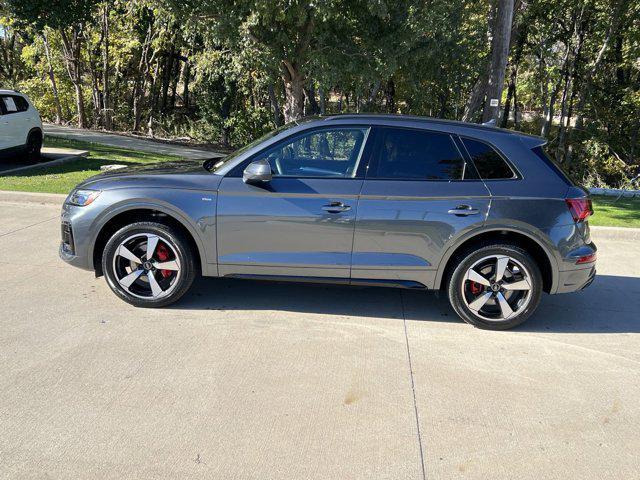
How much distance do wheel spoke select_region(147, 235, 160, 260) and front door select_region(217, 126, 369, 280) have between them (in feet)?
1.84

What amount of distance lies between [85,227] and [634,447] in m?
4.33

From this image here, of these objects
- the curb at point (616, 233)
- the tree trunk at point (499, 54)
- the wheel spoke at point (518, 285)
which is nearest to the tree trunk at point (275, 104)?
the tree trunk at point (499, 54)

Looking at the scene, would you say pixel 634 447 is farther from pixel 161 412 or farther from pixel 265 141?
pixel 265 141

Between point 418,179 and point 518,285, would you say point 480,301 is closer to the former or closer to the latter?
point 518,285

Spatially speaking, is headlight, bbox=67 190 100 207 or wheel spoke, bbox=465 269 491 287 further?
headlight, bbox=67 190 100 207

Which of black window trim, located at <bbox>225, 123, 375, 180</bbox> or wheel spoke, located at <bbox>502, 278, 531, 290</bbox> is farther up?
black window trim, located at <bbox>225, 123, 375, 180</bbox>

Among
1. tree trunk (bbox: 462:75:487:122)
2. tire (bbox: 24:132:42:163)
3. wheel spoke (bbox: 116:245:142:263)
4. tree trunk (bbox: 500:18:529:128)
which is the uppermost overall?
tree trunk (bbox: 500:18:529:128)

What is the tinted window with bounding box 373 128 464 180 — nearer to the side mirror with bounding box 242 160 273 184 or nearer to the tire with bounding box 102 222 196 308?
the side mirror with bounding box 242 160 273 184

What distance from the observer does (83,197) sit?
4.77 meters

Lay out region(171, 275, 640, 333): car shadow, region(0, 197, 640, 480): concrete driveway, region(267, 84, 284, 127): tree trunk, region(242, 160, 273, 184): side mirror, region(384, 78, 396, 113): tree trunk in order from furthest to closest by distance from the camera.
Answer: region(384, 78, 396, 113): tree trunk < region(267, 84, 284, 127): tree trunk < region(171, 275, 640, 333): car shadow < region(242, 160, 273, 184): side mirror < region(0, 197, 640, 480): concrete driveway

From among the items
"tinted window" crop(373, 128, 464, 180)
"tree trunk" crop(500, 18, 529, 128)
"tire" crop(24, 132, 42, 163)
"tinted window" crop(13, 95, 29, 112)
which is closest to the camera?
"tinted window" crop(373, 128, 464, 180)

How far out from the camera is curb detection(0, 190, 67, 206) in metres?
8.52

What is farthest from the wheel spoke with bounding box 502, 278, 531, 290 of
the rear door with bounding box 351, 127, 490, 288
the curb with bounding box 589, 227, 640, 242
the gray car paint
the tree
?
the tree

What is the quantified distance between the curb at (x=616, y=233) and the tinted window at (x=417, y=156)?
445cm
